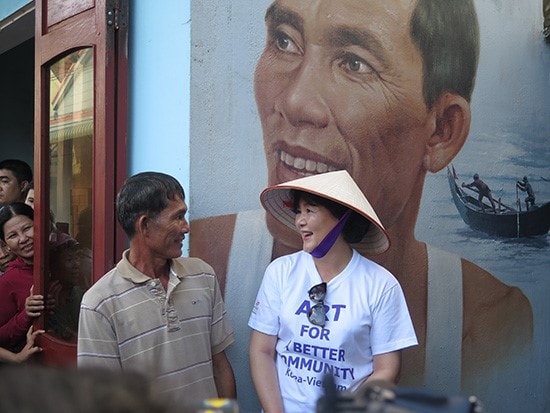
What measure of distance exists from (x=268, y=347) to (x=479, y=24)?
84.9 inches

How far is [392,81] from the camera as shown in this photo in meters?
3.36

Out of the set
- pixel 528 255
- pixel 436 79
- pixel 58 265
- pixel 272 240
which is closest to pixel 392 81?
pixel 436 79

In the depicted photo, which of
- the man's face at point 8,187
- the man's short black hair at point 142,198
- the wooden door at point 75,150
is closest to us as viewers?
the man's short black hair at point 142,198

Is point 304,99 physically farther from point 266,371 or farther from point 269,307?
point 266,371

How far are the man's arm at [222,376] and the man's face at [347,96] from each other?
0.85m

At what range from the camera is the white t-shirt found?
236cm

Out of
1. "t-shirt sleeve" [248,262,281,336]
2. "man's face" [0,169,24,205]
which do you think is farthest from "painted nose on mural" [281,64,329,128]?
"man's face" [0,169,24,205]

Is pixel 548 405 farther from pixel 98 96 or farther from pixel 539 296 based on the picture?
pixel 98 96

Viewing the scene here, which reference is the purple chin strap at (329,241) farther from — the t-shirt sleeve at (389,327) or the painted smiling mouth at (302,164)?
the painted smiling mouth at (302,164)

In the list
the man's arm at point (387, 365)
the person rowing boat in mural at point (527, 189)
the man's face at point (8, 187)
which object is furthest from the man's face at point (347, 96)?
the man's face at point (8, 187)

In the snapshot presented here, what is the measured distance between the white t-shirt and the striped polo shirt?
10.3 inches

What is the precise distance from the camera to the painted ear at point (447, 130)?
3.56 m

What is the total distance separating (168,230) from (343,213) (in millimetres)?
614

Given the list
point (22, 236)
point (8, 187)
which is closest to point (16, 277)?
point (22, 236)
